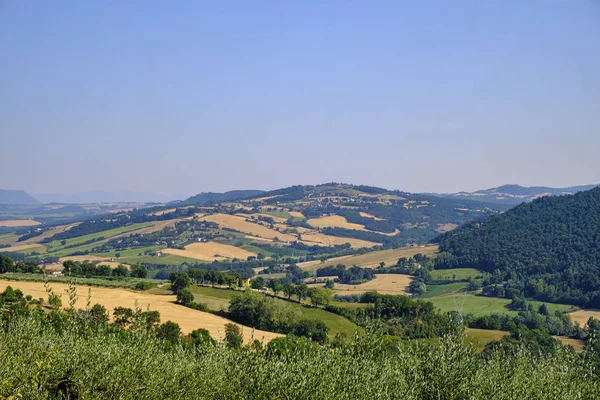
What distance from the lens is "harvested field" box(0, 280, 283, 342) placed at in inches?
2689

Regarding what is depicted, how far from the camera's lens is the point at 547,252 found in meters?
162

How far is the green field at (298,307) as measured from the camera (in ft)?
272

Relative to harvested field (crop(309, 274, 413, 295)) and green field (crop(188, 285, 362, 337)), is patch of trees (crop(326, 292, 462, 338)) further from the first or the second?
harvested field (crop(309, 274, 413, 295))

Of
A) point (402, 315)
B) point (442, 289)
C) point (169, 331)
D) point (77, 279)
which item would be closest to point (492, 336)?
point (402, 315)

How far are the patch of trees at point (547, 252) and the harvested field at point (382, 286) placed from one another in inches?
904

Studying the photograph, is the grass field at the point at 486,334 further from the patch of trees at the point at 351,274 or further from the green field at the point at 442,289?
the patch of trees at the point at 351,274

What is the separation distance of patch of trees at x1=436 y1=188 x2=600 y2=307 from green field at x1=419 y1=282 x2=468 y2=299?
11359mm

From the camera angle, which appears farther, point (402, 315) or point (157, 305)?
point (402, 315)

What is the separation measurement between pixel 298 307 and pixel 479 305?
48620 mm

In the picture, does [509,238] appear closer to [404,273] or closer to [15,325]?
[404,273]

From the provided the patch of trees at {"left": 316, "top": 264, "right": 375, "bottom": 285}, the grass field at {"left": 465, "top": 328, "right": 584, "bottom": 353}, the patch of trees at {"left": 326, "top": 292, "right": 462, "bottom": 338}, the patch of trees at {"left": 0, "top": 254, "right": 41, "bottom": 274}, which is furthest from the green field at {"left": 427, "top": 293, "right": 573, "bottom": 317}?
the patch of trees at {"left": 0, "top": 254, "right": 41, "bottom": 274}

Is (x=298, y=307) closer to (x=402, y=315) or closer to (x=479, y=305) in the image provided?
(x=402, y=315)

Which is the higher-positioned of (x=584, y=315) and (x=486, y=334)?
(x=486, y=334)

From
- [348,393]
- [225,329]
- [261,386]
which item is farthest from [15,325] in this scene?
[225,329]
